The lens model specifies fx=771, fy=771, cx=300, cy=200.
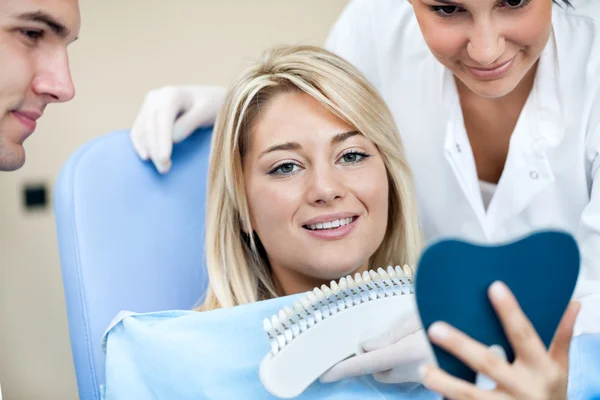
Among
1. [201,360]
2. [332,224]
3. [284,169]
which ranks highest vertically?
[284,169]

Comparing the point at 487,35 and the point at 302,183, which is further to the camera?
the point at 302,183

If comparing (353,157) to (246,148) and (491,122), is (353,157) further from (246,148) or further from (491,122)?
(491,122)

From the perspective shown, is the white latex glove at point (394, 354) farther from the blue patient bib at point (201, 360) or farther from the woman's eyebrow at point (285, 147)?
the woman's eyebrow at point (285, 147)

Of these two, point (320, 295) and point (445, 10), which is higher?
point (445, 10)

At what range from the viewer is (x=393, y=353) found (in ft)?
4.04

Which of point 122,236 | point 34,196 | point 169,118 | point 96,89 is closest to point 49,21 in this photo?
point 169,118

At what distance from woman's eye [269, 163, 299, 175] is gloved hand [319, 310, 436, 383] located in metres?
0.42

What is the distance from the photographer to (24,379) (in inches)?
112

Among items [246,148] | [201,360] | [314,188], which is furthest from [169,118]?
[201,360]

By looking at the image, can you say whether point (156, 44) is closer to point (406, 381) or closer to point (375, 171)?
point (375, 171)

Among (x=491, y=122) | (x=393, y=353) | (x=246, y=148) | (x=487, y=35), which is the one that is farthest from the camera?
(x=491, y=122)

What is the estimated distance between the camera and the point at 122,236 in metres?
1.77

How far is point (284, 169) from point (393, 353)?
485 millimetres

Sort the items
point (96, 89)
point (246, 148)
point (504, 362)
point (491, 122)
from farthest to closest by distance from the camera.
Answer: point (96, 89) → point (491, 122) → point (246, 148) → point (504, 362)
